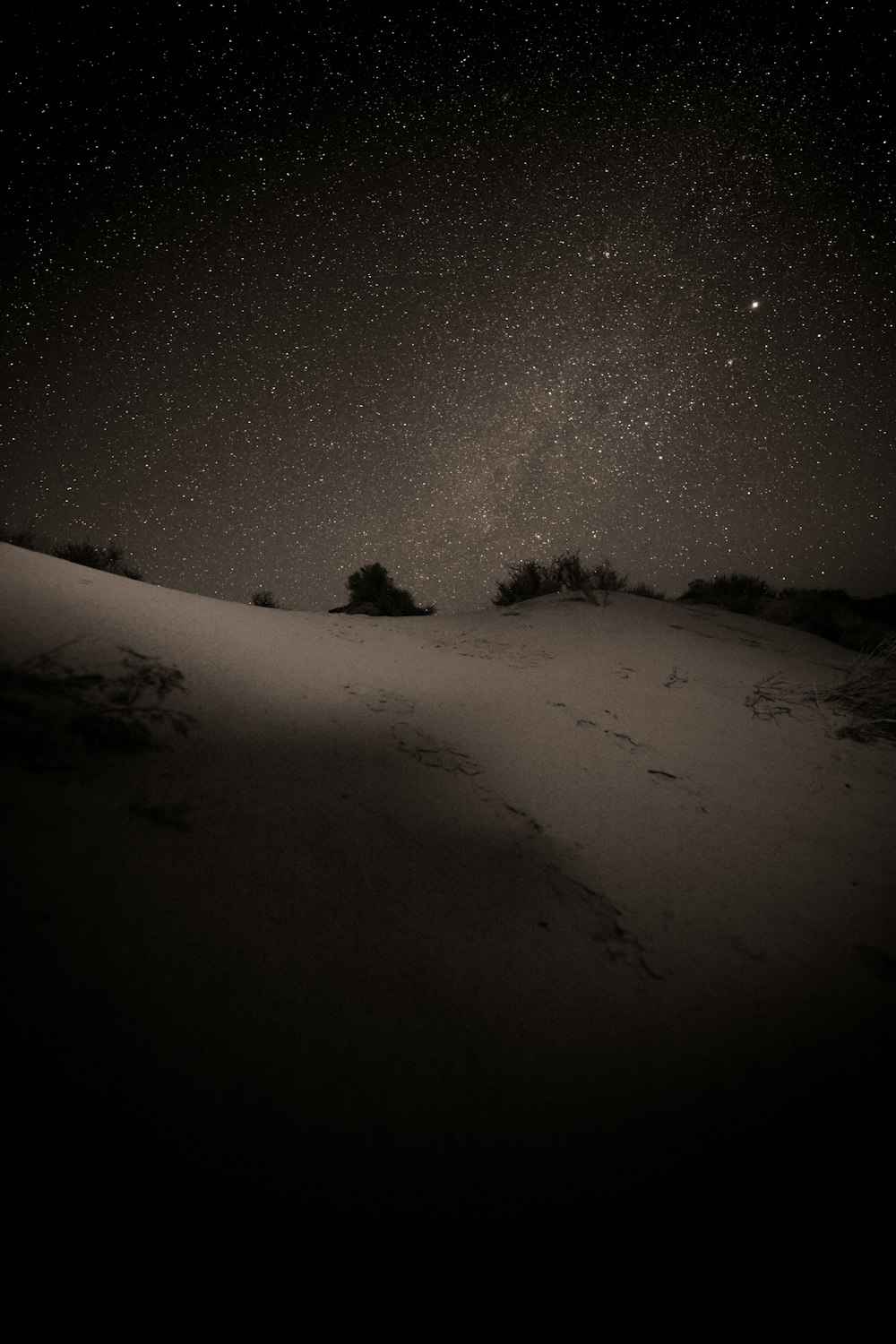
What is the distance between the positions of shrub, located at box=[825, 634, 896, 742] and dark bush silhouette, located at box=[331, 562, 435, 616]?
6729 mm

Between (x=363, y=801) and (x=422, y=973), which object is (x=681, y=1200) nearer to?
(x=422, y=973)

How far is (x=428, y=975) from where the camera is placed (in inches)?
57.9

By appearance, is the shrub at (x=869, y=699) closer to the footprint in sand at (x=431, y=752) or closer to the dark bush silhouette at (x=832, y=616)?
the footprint in sand at (x=431, y=752)

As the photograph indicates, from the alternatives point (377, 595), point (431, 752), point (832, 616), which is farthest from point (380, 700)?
point (832, 616)

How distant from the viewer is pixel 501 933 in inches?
66.0

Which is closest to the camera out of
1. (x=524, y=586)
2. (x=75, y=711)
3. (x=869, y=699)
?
(x=75, y=711)

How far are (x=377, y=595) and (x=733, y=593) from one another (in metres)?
8.63

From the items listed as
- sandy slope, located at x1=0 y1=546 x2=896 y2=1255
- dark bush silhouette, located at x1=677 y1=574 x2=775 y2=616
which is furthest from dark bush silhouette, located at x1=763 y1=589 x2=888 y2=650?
sandy slope, located at x1=0 y1=546 x2=896 y2=1255

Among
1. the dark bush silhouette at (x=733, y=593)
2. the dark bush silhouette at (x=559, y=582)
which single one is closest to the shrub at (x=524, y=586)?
the dark bush silhouette at (x=559, y=582)

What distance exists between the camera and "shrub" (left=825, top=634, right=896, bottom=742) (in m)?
3.61

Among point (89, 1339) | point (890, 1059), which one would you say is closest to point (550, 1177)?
point (89, 1339)

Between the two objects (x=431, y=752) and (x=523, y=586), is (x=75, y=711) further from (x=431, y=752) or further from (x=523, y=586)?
(x=523, y=586)

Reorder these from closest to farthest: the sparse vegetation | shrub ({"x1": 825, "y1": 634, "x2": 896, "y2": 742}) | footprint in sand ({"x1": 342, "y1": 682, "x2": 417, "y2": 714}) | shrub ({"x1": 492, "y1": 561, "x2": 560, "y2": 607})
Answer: the sparse vegetation < footprint in sand ({"x1": 342, "y1": 682, "x2": 417, "y2": 714}) < shrub ({"x1": 825, "y1": 634, "x2": 896, "y2": 742}) < shrub ({"x1": 492, "y1": 561, "x2": 560, "y2": 607})

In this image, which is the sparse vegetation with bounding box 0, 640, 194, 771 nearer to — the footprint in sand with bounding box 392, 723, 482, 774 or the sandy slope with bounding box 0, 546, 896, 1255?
the sandy slope with bounding box 0, 546, 896, 1255
